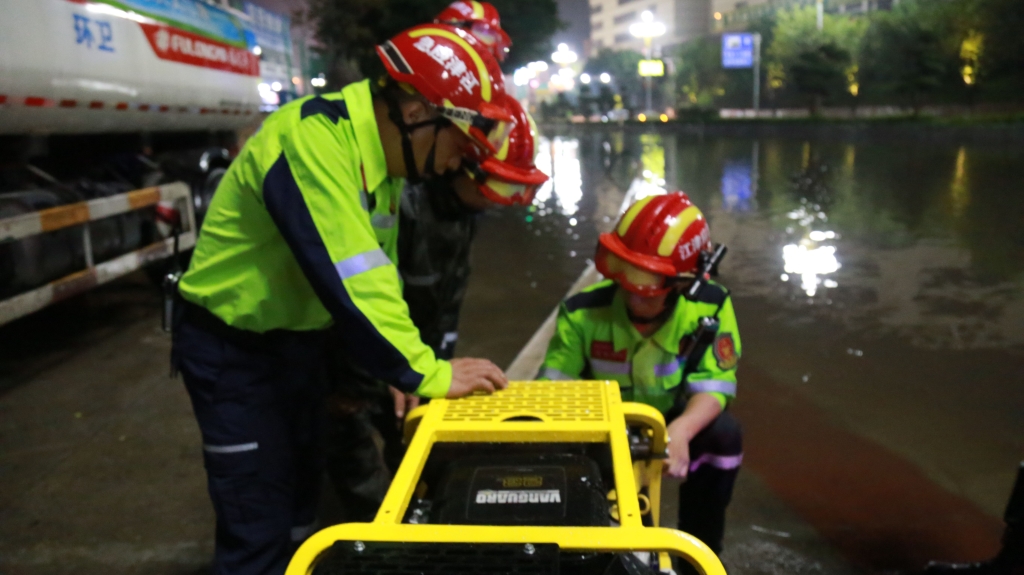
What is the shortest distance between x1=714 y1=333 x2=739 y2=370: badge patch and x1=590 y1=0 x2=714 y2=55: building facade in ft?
279

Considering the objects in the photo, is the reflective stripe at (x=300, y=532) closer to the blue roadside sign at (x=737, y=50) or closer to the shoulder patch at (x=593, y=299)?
the shoulder patch at (x=593, y=299)

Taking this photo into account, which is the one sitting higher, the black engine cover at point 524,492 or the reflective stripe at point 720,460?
the black engine cover at point 524,492

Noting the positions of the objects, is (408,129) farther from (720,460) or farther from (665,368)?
(720,460)

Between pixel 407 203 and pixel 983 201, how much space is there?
34.2 ft

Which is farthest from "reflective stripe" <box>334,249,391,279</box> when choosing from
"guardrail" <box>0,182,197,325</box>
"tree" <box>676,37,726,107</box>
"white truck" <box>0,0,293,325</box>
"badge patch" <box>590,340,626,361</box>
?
"tree" <box>676,37,726,107</box>

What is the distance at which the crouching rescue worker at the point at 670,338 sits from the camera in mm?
2203

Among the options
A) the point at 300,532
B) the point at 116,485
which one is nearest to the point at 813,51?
the point at 116,485

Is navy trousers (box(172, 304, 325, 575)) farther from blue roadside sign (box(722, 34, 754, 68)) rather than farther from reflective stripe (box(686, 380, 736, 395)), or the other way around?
blue roadside sign (box(722, 34, 754, 68))

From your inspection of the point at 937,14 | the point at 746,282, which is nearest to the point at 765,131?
the point at 937,14

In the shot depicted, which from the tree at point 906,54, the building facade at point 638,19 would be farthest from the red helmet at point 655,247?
the building facade at point 638,19

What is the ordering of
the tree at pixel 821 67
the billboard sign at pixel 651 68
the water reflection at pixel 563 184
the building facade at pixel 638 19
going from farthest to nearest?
the building facade at pixel 638 19, the billboard sign at pixel 651 68, the tree at pixel 821 67, the water reflection at pixel 563 184

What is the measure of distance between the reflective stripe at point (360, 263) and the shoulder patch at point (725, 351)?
115 centimetres

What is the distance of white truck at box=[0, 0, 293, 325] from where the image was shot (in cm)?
442

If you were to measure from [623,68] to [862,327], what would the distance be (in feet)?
234
